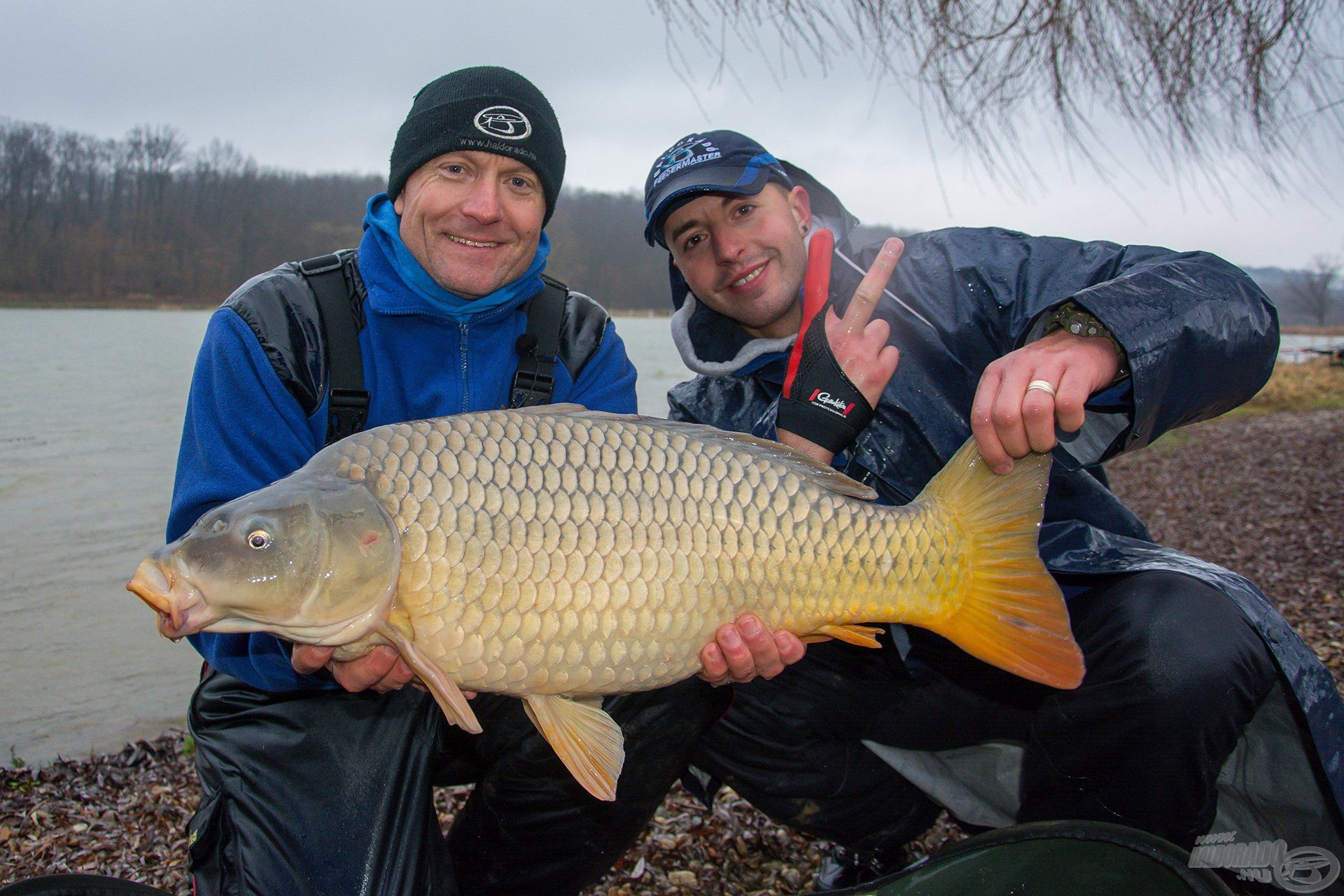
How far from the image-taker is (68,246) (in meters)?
31.4

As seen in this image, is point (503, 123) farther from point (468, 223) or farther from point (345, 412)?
point (345, 412)

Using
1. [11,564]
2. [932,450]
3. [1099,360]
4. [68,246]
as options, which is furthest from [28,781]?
[68,246]

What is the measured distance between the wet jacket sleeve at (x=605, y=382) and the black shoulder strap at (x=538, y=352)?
78mm

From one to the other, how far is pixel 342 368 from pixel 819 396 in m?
0.90

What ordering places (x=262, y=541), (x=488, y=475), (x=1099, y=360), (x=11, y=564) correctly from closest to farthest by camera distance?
1. (x=262, y=541)
2. (x=488, y=475)
3. (x=1099, y=360)
4. (x=11, y=564)

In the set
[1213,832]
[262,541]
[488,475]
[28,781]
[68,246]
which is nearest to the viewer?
[262,541]

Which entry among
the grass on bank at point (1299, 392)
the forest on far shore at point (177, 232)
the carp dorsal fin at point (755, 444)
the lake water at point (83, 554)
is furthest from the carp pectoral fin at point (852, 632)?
the forest on far shore at point (177, 232)

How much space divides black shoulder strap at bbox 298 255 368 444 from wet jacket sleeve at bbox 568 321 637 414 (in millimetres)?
438

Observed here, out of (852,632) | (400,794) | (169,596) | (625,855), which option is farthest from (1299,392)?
(169,596)

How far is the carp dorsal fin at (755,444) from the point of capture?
1441 mm

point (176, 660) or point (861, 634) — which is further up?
point (861, 634)

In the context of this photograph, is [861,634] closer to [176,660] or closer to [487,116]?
[487,116]

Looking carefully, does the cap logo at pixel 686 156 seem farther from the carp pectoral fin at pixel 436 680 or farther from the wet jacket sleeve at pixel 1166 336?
the carp pectoral fin at pixel 436 680

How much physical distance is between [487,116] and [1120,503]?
1.53 meters
